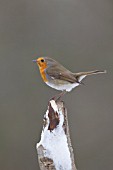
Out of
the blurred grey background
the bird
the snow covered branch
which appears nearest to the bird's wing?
the bird

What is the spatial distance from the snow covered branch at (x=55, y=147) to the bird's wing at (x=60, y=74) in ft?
1.94

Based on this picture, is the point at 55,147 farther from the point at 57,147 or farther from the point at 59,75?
the point at 59,75

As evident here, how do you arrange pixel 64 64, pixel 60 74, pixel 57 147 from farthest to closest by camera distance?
pixel 64 64, pixel 60 74, pixel 57 147

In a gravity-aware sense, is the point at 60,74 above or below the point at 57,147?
above

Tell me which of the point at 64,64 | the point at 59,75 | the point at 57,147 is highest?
the point at 64,64

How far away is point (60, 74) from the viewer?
2436 mm

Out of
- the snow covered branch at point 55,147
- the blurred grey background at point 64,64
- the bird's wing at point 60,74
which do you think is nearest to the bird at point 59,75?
the bird's wing at point 60,74

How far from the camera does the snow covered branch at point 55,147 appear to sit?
5.53ft

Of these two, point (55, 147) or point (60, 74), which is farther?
point (60, 74)

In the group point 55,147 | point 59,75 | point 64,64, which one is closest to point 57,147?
point 55,147

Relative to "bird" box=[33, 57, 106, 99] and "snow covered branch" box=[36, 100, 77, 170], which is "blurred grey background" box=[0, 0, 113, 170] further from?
"snow covered branch" box=[36, 100, 77, 170]

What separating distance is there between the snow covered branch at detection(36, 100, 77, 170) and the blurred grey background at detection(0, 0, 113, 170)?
1.97 metres

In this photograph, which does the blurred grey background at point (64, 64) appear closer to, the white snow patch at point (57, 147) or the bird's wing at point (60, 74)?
the bird's wing at point (60, 74)

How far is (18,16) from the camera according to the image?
419 cm
